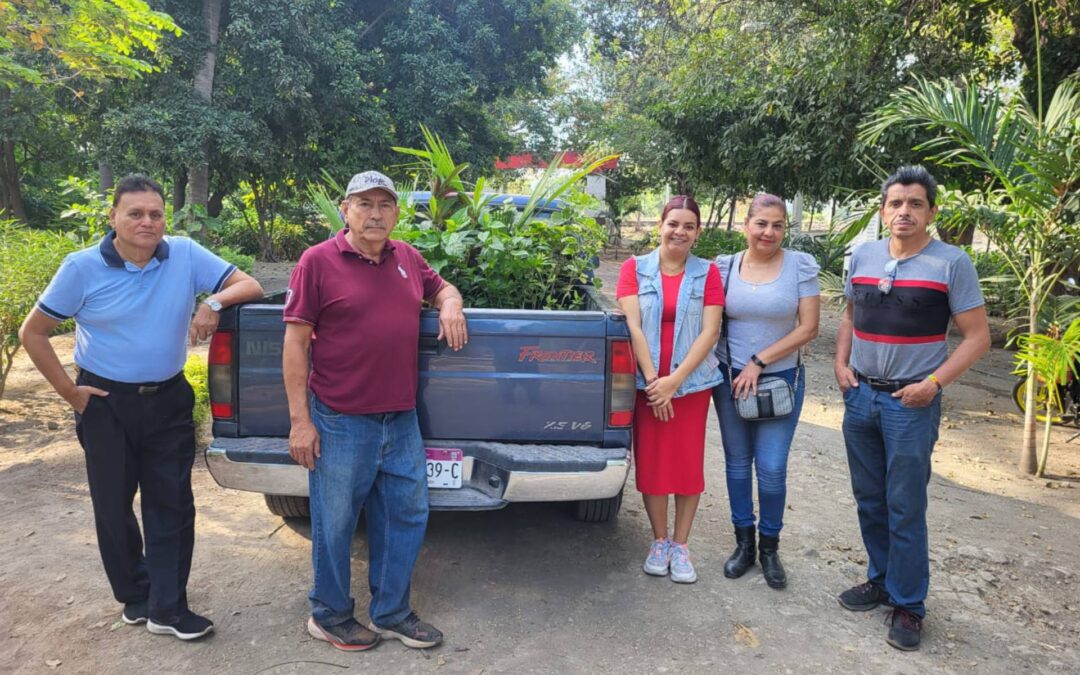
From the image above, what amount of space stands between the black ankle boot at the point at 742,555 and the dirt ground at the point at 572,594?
0.18ft

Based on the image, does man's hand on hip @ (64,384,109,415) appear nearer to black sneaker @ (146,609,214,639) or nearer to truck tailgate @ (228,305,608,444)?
truck tailgate @ (228,305,608,444)

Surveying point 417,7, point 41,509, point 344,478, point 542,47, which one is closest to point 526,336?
point 344,478

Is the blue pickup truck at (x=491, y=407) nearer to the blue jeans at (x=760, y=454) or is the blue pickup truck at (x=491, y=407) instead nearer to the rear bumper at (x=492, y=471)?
the rear bumper at (x=492, y=471)

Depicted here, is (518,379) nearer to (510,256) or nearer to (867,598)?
(510,256)

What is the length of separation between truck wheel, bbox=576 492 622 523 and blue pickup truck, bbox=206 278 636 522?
81 cm

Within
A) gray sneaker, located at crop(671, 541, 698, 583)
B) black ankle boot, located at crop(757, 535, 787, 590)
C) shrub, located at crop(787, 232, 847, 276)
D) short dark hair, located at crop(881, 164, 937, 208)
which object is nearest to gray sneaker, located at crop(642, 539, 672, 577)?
gray sneaker, located at crop(671, 541, 698, 583)

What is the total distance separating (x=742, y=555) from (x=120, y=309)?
2.96m

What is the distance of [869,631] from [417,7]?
15409mm

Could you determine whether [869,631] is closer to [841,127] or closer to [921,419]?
[921,419]

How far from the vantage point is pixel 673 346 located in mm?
3344

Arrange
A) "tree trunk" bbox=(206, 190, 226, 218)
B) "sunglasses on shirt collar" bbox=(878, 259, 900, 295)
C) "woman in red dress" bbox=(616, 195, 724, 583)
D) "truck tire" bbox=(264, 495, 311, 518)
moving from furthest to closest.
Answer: "tree trunk" bbox=(206, 190, 226, 218), "truck tire" bbox=(264, 495, 311, 518), "woman in red dress" bbox=(616, 195, 724, 583), "sunglasses on shirt collar" bbox=(878, 259, 900, 295)

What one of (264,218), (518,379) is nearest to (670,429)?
(518,379)

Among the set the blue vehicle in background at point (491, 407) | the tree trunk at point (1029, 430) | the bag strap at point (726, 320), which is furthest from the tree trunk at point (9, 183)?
the tree trunk at point (1029, 430)

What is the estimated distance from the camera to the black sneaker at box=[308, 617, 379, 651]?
291cm
